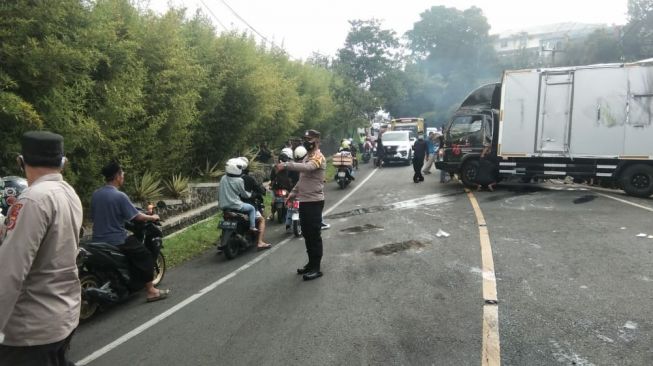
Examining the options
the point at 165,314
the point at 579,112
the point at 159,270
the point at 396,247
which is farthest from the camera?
the point at 579,112

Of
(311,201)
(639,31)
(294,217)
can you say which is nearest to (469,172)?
(294,217)

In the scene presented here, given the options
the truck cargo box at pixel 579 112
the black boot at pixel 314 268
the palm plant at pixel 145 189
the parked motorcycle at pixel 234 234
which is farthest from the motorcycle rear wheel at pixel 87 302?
the truck cargo box at pixel 579 112

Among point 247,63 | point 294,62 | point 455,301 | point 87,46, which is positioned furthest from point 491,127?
point 294,62

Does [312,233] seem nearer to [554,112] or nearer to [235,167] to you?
[235,167]

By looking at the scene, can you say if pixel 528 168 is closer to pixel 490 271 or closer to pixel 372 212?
pixel 372 212

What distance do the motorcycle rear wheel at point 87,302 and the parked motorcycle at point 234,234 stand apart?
7.86 ft

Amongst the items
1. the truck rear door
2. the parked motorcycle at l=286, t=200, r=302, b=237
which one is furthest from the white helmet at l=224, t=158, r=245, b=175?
the truck rear door

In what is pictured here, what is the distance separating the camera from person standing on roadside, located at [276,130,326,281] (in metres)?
6.23

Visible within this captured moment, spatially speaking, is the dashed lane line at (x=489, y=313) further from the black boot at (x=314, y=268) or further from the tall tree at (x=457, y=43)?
the tall tree at (x=457, y=43)

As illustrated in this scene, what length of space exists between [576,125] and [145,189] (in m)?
10.9

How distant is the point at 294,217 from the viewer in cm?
907

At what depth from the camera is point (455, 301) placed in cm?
502

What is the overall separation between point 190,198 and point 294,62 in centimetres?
1484

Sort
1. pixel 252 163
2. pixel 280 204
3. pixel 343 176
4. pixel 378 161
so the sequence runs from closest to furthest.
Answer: pixel 280 204 → pixel 252 163 → pixel 343 176 → pixel 378 161
